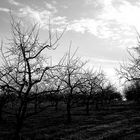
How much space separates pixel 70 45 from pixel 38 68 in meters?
2.44

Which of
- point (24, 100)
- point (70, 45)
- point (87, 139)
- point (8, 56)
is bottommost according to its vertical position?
point (87, 139)

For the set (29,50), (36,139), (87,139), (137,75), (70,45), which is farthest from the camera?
(137,75)

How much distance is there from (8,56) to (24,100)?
245 centimetres

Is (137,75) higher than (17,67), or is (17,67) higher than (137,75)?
(137,75)

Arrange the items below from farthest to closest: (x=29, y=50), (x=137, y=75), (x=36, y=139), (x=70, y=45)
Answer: (x=137, y=75) → (x=36, y=139) → (x=70, y=45) → (x=29, y=50)

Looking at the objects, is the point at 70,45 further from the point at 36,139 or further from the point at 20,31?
the point at 36,139

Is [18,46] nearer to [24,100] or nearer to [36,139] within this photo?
[24,100]

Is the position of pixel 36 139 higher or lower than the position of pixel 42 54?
lower

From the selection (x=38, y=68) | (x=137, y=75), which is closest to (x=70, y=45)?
(x=38, y=68)

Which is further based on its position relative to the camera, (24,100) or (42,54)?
(42,54)

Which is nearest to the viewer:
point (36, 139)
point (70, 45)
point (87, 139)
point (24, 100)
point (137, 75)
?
point (24, 100)

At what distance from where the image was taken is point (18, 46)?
1027 cm

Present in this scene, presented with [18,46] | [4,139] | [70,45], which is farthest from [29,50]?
[4,139]

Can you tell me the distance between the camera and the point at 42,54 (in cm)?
1078
